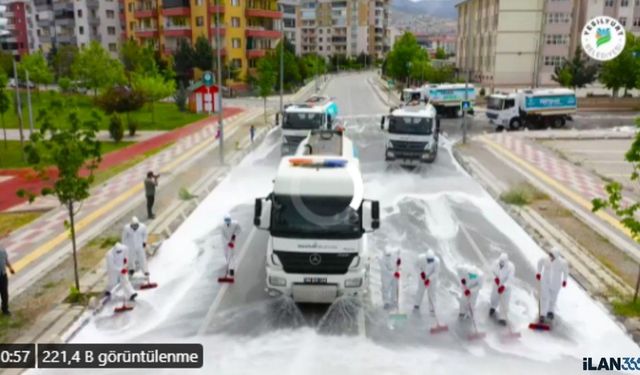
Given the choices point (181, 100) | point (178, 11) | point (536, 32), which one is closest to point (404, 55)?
point (536, 32)

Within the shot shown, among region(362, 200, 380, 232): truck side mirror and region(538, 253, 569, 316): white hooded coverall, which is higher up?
region(362, 200, 380, 232): truck side mirror

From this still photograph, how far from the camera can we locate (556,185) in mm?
Result: 21375

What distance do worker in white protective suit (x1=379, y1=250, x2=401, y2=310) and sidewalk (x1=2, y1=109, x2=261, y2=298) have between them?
7702 millimetres

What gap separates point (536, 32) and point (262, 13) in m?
33.3

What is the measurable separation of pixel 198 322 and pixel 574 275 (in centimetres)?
830

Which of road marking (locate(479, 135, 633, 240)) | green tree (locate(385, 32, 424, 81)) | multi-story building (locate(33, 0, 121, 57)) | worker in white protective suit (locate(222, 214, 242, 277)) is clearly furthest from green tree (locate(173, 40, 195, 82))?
worker in white protective suit (locate(222, 214, 242, 277))

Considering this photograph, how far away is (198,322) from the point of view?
10.6m

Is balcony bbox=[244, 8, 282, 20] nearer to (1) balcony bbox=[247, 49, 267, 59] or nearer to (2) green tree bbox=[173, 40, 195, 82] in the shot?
(1) balcony bbox=[247, 49, 267, 59]

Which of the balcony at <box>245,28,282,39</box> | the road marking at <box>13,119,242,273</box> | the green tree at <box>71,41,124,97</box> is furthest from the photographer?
the balcony at <box>245,28,282,39</box>

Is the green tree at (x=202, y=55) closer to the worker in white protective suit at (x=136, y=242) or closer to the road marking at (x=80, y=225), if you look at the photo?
the road marking at (x=80, y=225)

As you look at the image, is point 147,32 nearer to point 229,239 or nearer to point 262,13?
point 262,13

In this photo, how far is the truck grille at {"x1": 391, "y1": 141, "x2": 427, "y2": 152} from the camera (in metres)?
23.1

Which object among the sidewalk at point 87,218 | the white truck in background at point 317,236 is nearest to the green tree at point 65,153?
the sidewalk at point 87,218

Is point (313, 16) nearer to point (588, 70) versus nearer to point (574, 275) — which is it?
point (588, 70)
